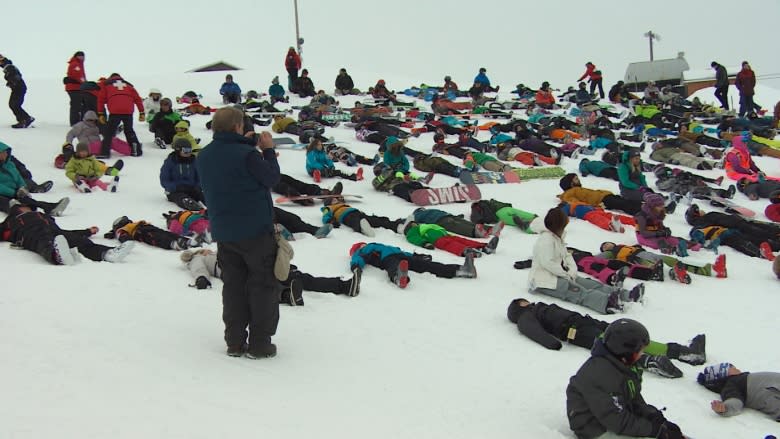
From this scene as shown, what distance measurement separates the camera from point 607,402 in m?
4.10

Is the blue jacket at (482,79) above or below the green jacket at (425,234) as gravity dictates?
above

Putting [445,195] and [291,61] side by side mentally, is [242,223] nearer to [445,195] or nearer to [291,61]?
[445,195]

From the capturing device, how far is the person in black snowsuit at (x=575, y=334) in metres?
5.59

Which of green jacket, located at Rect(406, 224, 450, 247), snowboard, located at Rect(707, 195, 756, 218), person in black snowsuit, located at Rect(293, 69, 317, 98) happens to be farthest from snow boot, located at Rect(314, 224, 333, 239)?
person in black snowsuit, located at Rect(293, 69, 317, 98)

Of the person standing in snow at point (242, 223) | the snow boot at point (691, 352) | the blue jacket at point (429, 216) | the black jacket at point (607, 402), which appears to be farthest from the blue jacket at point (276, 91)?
the black jacket at point (607, 402)

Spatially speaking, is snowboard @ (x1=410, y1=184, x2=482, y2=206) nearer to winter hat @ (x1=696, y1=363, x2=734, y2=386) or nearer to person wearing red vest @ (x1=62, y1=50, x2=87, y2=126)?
winter hat @ (x1=696, y1=363, x2=734, y2=386)

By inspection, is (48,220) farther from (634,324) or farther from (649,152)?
(649,152)

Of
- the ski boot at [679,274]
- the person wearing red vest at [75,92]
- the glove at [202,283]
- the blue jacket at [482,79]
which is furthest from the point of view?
the blue jacket at [482,79]

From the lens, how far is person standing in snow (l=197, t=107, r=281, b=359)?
15.8ft

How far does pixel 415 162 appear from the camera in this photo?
15.1 meters

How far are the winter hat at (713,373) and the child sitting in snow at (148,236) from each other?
216 inches

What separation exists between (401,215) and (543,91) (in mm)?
15580

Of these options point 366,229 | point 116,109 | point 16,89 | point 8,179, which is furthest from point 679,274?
point 16,89

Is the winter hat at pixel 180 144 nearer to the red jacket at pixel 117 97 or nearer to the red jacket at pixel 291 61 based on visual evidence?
the red jacket at pixel 117 97
